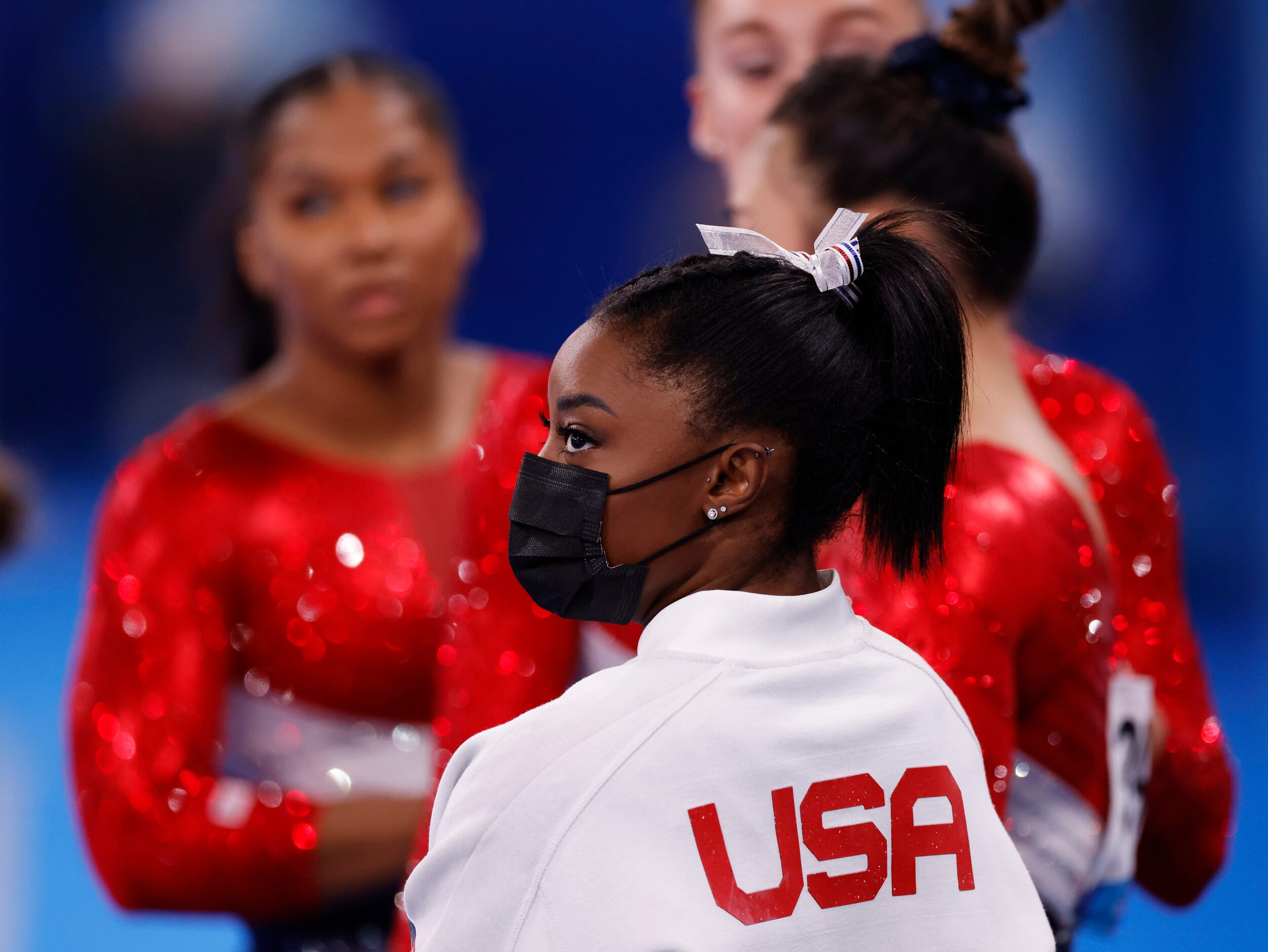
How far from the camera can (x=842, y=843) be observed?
69cm

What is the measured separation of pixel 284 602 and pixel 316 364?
29 centimetres

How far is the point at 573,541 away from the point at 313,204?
101 centimetres

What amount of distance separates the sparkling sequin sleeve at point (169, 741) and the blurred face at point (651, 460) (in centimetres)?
80

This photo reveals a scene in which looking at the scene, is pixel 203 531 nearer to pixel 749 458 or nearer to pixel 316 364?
Answer: pixel 316 364

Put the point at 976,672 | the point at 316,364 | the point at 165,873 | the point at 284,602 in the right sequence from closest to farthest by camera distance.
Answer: the point at 976,672 → the point at 165,873 → the point at 284,602 → the point at 316,364

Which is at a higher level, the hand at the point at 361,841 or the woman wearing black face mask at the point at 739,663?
the woman wearing black face mask at the point at 739,663

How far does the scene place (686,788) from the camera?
2.15 ft

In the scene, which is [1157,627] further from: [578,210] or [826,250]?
[578,210]

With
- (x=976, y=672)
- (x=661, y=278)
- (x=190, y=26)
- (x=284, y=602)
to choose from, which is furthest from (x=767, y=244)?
(x=190, y=26)

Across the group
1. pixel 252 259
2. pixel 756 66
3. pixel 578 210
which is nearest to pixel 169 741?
pixel 252 259

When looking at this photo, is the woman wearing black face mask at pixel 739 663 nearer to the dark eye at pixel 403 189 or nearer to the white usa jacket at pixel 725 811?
the white usa jacket at pixel 725 811

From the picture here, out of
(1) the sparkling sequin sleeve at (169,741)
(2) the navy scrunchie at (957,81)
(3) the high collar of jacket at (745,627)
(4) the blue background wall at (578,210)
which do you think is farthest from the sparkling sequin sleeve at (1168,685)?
(4) the blue background wall at (578,210)

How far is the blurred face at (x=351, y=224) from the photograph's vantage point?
1.64 meters

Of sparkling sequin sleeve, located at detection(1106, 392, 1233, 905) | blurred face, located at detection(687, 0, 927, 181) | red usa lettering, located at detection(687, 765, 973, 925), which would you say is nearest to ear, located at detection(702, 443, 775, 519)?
red usa lettering, located at detection(687, 765, 973, 925)
